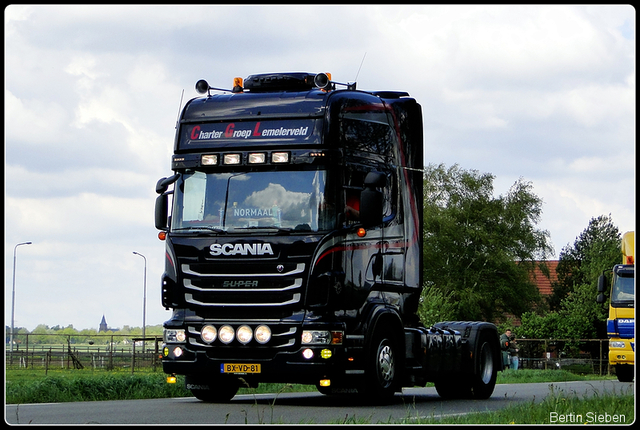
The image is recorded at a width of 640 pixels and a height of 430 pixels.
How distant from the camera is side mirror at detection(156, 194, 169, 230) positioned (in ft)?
45.4

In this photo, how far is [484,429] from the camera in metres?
9.50

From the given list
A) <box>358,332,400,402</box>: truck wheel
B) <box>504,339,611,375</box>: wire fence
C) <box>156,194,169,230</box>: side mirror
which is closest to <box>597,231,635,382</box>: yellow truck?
<box>358,332,400,402</box>: truck wheel

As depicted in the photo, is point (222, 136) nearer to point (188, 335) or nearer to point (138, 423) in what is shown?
point (188, 335)

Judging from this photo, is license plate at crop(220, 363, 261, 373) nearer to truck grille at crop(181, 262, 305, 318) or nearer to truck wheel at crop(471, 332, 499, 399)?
truck grille at crop(181, 262, 305, 318)

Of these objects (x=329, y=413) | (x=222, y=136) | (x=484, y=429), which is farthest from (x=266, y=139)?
(x=484, y=429)

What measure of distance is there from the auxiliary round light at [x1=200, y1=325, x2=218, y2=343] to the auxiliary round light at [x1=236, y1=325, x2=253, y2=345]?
315mm

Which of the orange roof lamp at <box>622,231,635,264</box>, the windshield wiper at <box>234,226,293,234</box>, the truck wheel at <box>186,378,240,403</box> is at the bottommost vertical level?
the truck wheel at <box>186,378,240,403</box>

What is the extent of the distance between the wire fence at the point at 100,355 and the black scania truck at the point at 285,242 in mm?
25829

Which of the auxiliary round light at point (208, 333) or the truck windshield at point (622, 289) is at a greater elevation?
the truck windshield at point (622, 289)

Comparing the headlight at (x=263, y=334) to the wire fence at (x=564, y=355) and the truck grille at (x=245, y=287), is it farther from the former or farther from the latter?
the wire fence at (x=564, y=355)

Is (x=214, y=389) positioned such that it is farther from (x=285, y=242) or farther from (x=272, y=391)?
(x=272, y=391)

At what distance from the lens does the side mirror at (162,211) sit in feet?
45.4

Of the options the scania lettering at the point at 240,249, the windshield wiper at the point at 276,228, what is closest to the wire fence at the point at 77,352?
the scania lettering at the point at 240,249

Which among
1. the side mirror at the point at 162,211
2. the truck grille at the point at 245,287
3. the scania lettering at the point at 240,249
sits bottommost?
the truck grille at the point at 245,287
